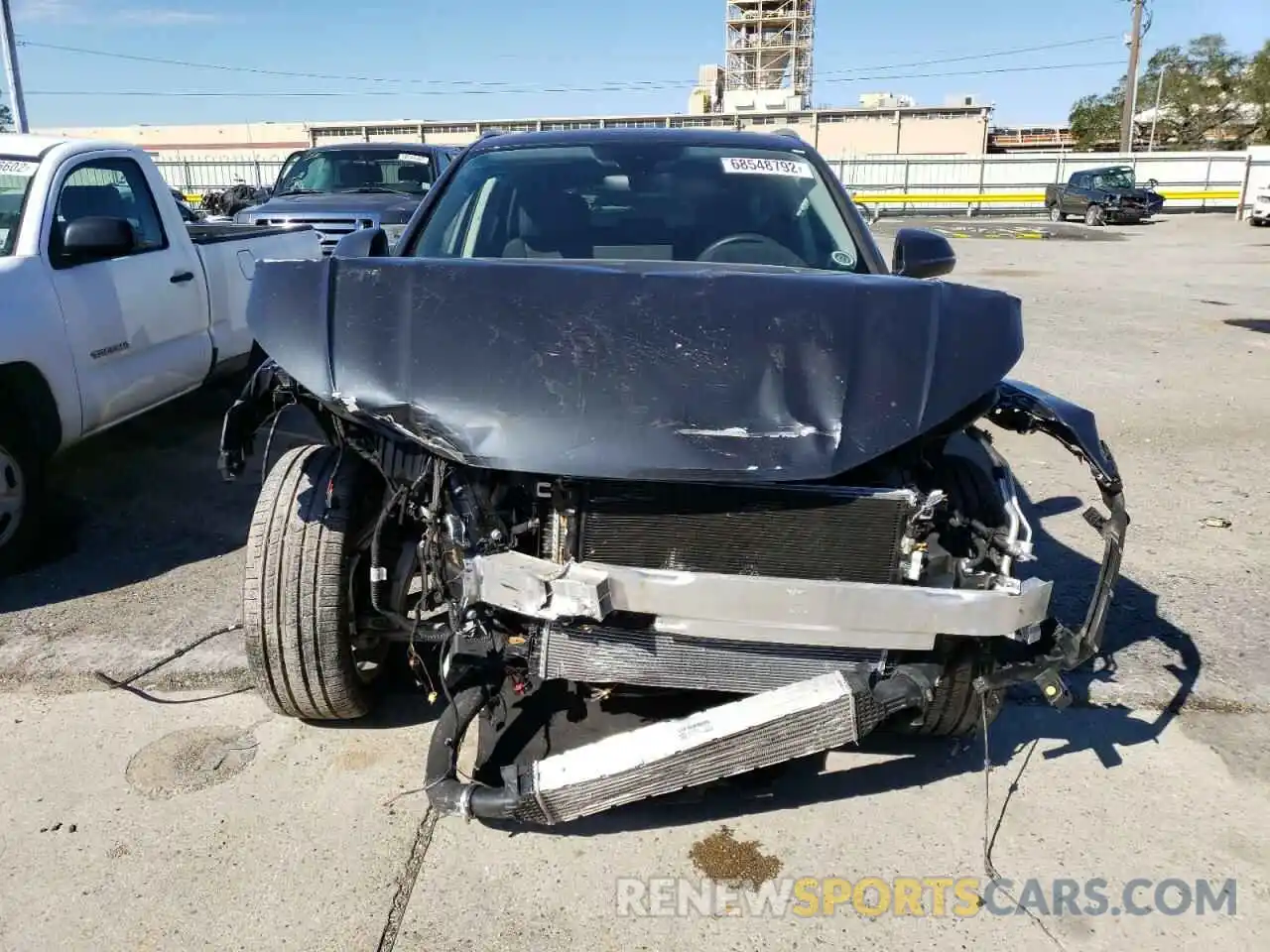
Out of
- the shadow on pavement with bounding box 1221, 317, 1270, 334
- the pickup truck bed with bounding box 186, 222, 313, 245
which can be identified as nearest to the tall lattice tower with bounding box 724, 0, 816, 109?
the shadow on pavement with bounding box 1221, 317, 1270, 334

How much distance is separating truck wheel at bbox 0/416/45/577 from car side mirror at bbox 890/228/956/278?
3899mm

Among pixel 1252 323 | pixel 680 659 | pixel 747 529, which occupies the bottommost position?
pixel 1252 323

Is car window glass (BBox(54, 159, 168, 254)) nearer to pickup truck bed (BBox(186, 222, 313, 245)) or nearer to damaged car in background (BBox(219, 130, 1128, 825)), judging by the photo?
pickup truck bed (BBox(186, 222, 313, 245))

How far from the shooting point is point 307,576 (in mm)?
2811

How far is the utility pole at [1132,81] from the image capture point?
4306 cm

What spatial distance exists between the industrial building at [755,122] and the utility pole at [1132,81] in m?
11.0

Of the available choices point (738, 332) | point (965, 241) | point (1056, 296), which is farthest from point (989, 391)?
point (965, 241)

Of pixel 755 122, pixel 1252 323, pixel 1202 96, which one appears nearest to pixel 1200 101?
pixel 1202 96

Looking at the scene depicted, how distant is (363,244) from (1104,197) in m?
31.3

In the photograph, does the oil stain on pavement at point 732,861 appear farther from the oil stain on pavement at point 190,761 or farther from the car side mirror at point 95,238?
the car side mirror at point 95,238

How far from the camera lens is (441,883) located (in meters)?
2.57

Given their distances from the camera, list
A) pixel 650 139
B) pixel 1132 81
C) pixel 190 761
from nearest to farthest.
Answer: pixel 190 761, pixel 650 139, pixel 1132 81

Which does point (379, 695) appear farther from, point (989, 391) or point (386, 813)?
point (989, 391)

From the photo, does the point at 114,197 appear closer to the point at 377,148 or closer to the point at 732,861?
the point at 732,861
